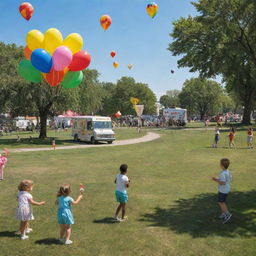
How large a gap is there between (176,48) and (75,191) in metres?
41.1

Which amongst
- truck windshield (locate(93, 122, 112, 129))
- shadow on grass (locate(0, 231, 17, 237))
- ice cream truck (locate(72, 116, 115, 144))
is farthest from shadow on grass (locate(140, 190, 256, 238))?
truck windshield (locate(93, 122, 112, 129))

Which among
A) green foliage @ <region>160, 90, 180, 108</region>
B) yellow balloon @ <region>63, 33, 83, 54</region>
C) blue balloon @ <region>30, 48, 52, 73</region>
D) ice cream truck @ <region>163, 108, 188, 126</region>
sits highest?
green foliage @ <region>160, 90, 180, 108</region>

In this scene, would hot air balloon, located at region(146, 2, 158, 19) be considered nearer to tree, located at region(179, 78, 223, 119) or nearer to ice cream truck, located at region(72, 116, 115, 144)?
ice cream truck, located at region(72, 116, 115, 144)

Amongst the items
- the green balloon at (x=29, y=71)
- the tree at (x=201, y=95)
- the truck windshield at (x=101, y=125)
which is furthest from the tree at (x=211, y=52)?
the tree at (x=201, y=95)

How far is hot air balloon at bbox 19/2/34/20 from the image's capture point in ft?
58.6

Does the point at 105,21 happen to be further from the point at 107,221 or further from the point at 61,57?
the point at 107,221

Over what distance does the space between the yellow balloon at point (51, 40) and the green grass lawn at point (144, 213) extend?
5550 millimetres

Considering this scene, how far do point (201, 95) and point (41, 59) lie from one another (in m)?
96.5

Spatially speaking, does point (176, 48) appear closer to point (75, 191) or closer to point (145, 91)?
point (75, 191)

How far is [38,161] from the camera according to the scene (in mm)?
18297

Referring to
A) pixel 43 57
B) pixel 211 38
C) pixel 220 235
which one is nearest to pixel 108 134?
pixel 43 57

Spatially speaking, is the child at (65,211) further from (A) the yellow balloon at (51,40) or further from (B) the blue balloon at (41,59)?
(A) the yellow balloon at (51,40)

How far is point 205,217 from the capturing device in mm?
8133

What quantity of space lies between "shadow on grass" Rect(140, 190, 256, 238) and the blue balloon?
7.56 meters
